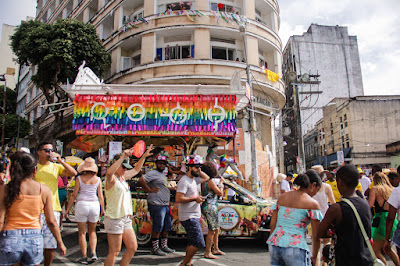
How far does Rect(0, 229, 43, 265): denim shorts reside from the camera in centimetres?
277

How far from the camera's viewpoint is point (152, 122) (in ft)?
29.1

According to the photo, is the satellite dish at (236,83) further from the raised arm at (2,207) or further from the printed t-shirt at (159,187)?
the raised arm at (2,207)

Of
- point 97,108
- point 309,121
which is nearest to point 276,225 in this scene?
point 97,108

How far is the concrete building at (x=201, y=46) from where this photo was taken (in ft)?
56.2

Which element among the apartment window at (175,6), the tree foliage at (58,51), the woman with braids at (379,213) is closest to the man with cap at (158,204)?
the woman with braids at (379,213)

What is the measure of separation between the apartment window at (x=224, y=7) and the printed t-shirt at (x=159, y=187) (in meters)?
14.8

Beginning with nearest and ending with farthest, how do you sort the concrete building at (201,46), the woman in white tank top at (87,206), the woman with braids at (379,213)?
the woman with braids at (379,213) < the woman in white tank top at (87,206) < the concrete building at (201,46)

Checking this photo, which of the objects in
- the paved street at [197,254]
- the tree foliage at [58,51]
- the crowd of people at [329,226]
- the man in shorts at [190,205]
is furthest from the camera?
the tree foliage at [58,51]

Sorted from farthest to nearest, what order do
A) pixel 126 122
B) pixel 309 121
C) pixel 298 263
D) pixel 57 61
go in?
pixel 309 121 < pixel 57 61 < pixel 126 122 < pixel 298 263

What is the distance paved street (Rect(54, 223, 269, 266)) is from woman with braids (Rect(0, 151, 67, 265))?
271cm

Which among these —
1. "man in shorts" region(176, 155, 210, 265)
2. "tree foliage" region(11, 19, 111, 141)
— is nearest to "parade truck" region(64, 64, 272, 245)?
"man in shorts" region(176, 155, 210, 265)

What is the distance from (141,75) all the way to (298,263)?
15906 mm

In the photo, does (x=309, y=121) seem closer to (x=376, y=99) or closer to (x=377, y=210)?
(x=376, y=99)

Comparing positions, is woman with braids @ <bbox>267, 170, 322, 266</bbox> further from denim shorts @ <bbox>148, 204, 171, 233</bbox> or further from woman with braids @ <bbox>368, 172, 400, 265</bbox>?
denim shorts @ <bbox>148, 204, 171, 233</bbox>
